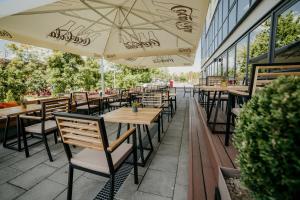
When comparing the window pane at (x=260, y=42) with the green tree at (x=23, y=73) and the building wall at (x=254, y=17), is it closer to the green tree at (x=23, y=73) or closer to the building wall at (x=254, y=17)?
the building wall at (x=254, y=17)

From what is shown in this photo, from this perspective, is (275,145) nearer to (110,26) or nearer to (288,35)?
(288,35)

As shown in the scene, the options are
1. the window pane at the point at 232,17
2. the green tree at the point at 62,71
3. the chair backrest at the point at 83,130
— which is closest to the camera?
the chair backrest at the point at 83,130

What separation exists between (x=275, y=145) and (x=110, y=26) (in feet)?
13.4

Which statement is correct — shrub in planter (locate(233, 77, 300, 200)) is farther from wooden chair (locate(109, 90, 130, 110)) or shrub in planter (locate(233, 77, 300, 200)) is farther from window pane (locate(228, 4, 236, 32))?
window pane (locate(228, 4, 236, 32))

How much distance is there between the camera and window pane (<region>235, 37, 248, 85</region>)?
183 inches

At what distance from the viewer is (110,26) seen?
12.4ft

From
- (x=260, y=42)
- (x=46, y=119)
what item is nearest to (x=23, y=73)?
(x=46, y=119)

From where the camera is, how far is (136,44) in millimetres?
4191

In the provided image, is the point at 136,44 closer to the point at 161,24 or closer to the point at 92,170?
the point at 161,24

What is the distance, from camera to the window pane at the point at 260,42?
11.0 feet

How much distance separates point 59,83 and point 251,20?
796 cm

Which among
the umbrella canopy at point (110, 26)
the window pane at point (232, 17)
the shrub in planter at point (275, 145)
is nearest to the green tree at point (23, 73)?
the umbrella canopy at point (110, 26)

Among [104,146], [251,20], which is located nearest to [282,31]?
[251,20]

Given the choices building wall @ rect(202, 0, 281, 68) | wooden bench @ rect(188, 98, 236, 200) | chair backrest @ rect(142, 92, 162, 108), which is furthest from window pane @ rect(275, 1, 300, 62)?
chair backrest @ rect(142, 92, 162, 108)
